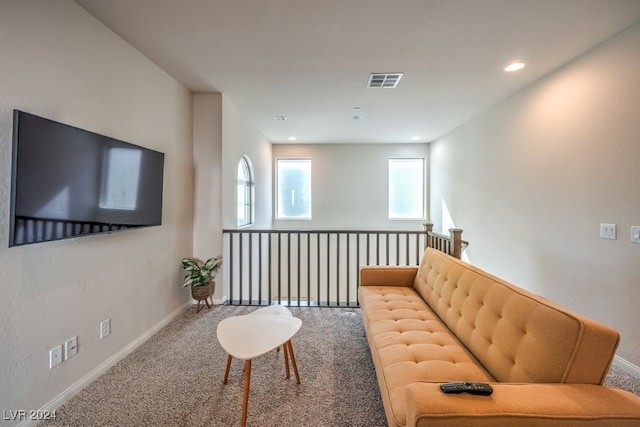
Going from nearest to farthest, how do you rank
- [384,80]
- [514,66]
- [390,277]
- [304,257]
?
[514,66] → [390,277] → [384,80] → [304,257]

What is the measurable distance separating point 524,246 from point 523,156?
1.03 metres

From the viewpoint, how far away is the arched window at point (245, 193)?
4.45 m

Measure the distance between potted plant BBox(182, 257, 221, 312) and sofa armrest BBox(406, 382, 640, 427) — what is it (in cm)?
271

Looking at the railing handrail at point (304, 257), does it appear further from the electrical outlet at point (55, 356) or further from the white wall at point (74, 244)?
the electrical outlet at point (55, 356)

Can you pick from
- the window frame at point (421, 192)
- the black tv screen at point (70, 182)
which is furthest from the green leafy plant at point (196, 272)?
the window frame at point (421, 192)

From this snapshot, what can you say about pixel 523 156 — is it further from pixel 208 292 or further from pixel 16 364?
pixel 16 364

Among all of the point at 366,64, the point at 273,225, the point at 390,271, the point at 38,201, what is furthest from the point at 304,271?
the point at 38,201

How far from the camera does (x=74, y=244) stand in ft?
6.02

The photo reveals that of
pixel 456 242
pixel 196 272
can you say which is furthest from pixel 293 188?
pixel 456 242

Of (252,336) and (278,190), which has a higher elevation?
(278,190)

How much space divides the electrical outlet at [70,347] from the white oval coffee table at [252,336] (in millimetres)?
978

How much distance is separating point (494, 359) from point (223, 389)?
1.66 m

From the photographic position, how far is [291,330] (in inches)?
71.2

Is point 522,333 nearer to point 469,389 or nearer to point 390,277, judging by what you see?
point 469,389
